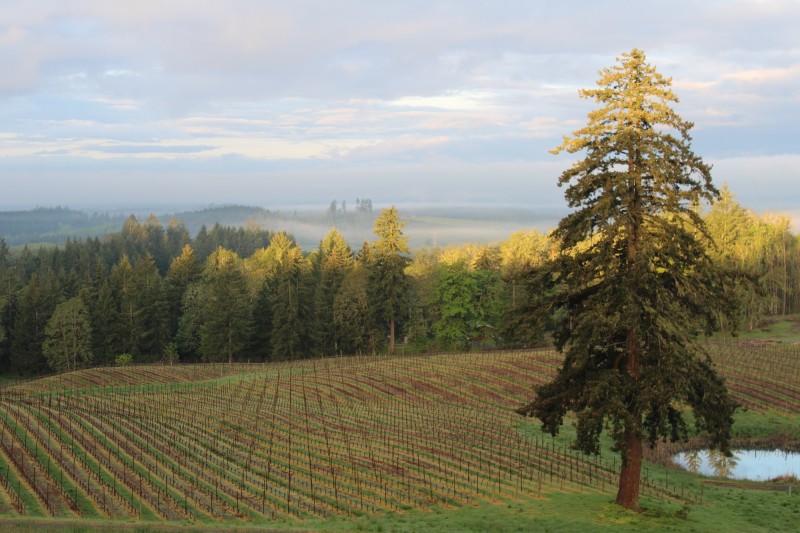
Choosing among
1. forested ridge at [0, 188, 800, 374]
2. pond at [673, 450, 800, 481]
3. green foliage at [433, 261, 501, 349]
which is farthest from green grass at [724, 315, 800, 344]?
pond at [673, 450, 800, 481]

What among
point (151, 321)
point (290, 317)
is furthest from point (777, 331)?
point (151, 321)

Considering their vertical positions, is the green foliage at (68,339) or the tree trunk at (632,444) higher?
the tree trunk at (632,444)

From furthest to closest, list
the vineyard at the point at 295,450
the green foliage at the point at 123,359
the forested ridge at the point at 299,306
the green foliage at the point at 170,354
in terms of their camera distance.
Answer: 1. the green foliage at the point at 170,354
2. the green foliage at the point at 123,359
3. the forested ridge at the point at 299,306
4. the vineyard at the point at 295,450

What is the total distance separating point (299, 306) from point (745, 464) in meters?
57.3

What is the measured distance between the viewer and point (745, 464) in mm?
35281

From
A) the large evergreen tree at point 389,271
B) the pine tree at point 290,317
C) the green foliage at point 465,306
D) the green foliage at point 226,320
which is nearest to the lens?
the large evergreen tree at point 389,271

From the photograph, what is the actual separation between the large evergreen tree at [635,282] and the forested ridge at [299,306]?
50.9 meters

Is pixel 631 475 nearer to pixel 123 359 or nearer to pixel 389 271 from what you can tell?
pixel 389 271

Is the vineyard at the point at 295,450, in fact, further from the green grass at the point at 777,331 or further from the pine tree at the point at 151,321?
the pine tree at the point at 151,321

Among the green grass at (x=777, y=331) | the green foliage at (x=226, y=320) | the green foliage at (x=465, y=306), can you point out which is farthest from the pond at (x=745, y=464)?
the green foliage at (x=226, y=320)

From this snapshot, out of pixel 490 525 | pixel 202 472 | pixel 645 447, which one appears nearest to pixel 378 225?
pixel 645 447

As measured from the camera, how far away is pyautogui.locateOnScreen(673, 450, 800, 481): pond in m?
33.2

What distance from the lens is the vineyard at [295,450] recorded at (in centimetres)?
2267

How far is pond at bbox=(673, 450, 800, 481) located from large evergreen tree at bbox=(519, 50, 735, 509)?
15828 millimetres
